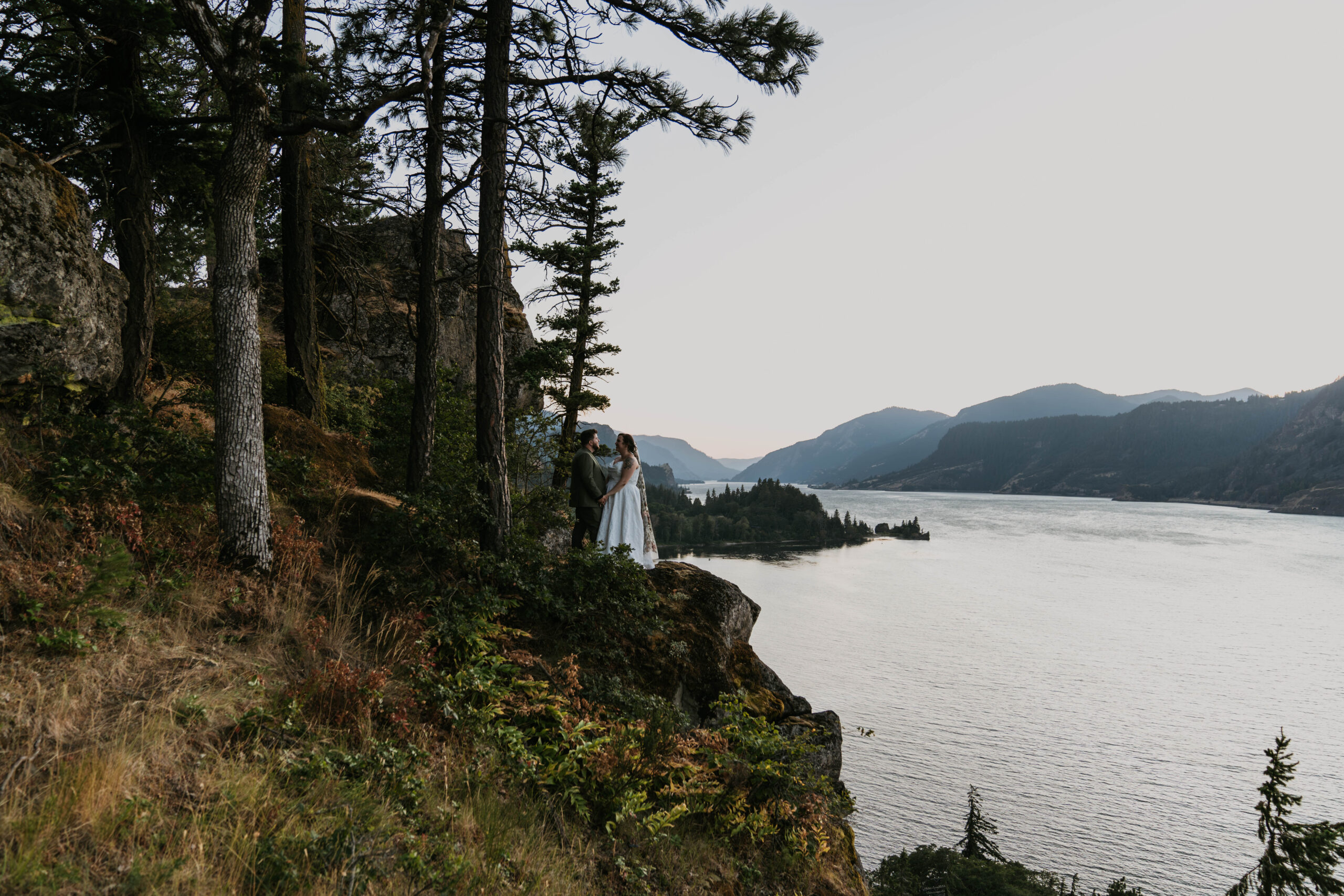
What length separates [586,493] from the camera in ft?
31.0

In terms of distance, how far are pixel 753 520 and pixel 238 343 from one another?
14564 cm

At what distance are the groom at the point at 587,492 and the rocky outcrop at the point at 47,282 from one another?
531 centimetres

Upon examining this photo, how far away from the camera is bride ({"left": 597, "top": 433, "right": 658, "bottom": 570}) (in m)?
9.33

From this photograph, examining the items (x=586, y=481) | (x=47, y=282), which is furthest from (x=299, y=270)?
(x=586, y=481)

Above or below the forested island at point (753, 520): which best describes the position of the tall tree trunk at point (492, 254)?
above

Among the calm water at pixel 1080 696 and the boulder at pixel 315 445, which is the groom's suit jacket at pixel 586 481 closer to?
the boulder at pixel 315 445

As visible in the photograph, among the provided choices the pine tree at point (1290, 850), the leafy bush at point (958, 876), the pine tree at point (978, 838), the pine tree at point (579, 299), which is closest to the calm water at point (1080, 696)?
the pine tree at point (978, 838)

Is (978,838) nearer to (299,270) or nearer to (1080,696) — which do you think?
(1080,696)

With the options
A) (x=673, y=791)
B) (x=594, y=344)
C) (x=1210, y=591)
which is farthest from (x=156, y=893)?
(x=1210, y=591)

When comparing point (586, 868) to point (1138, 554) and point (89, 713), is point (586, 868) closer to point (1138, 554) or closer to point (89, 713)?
point (89, 713)

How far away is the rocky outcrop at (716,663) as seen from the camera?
8.32 metres

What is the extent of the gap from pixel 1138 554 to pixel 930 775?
9009 centimetres

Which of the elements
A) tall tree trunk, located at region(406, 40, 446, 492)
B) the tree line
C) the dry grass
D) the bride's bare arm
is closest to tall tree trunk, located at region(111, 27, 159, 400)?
the tree line

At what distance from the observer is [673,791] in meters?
5.55
